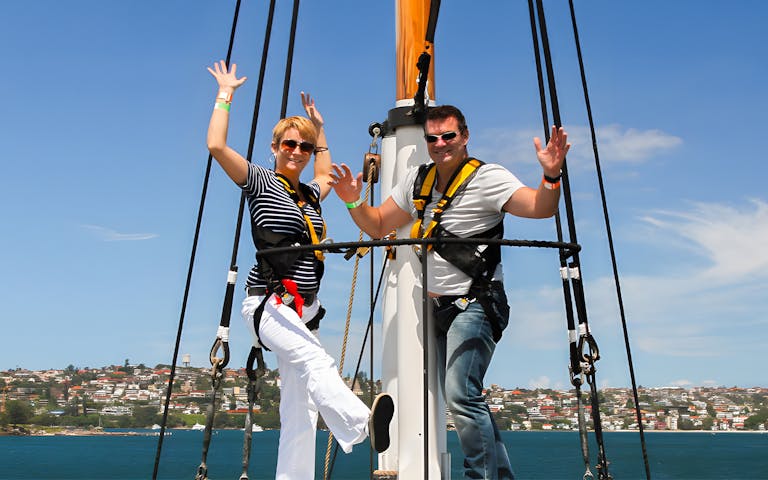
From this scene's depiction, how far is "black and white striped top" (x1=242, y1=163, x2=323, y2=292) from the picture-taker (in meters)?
4.01

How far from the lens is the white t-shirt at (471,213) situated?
3.91 m

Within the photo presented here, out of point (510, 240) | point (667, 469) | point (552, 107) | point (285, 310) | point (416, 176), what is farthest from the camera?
point (667, 469)

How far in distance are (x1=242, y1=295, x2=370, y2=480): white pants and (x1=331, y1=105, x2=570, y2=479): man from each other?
0.47m

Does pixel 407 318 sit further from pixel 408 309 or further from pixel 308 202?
pixel 308 202

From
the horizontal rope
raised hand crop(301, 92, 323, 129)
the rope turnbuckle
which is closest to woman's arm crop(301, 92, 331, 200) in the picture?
raised hand crop(301, 92, 323, 129)

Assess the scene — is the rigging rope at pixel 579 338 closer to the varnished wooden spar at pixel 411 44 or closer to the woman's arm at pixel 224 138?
the varnished wooden spar at pixel 411 44

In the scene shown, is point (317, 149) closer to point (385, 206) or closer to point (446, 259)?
point (385, 206)

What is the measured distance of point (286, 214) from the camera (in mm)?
4039

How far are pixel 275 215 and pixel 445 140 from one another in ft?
2.88

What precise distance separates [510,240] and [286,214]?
1099mm

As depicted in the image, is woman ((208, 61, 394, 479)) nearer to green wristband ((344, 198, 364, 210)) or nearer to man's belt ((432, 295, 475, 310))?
green wristband ((344, 198, 364, 210))

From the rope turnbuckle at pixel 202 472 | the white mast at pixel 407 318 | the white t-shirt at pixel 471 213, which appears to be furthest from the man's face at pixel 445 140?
the rope turnbuckle at pixel 202 472

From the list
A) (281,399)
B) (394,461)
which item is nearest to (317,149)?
(281,399)

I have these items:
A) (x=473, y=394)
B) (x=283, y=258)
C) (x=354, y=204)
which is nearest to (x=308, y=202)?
(x=354, y=204)
